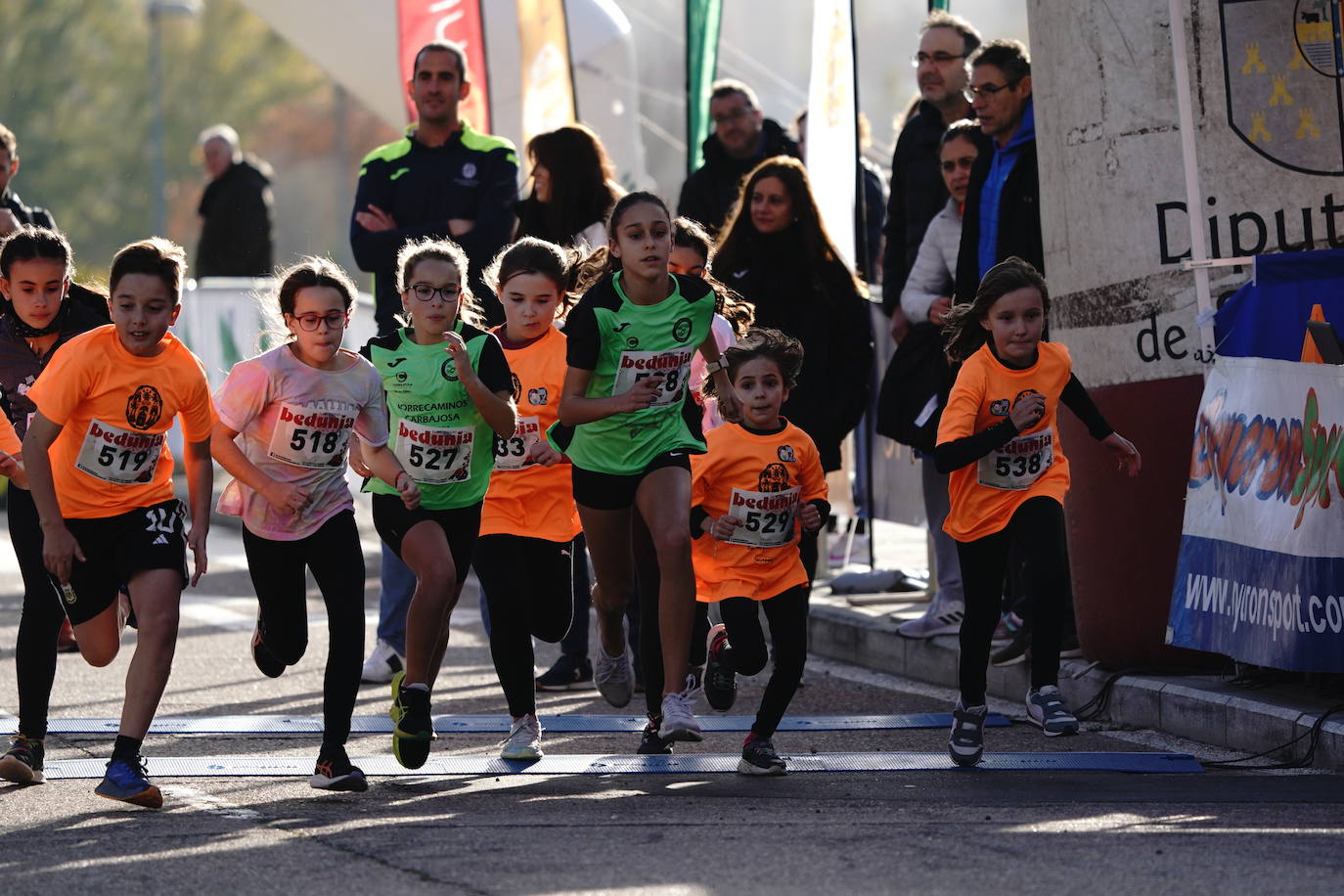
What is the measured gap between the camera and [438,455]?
7.36 meters

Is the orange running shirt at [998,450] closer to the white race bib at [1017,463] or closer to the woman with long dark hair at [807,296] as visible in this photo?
the white race bib at [1017,463]

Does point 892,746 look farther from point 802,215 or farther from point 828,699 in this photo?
point 802,215

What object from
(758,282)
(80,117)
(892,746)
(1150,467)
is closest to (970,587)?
(892,746)

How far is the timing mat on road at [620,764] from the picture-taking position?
7.21 m

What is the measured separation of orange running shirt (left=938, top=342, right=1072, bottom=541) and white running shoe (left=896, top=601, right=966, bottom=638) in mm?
2291

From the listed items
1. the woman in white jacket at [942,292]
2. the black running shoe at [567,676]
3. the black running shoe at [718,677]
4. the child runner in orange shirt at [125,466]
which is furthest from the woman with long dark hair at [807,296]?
the child runner in orange shirt at [125,466]

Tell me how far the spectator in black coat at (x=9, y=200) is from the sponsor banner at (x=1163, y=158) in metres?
4.01

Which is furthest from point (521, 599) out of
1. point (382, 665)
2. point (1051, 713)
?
point (382, 665)

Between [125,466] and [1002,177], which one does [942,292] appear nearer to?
[1002,177]

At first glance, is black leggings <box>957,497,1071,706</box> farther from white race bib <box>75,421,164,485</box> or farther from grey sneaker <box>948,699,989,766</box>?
white race bib <box>75,421,164,485</box>

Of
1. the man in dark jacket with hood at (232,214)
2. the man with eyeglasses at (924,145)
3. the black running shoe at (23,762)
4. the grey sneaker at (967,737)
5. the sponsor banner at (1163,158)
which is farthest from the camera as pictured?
the man in dark jacket with hood at (232,214)

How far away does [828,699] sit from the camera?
30.2 feet

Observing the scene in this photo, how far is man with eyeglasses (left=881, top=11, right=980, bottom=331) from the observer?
33.5 feet

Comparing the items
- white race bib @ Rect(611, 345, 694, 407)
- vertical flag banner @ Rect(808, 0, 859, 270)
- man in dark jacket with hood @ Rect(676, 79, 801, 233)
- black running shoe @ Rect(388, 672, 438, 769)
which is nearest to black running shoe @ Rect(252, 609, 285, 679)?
black running shoe @ Rect(388, 672, 438, 769)
